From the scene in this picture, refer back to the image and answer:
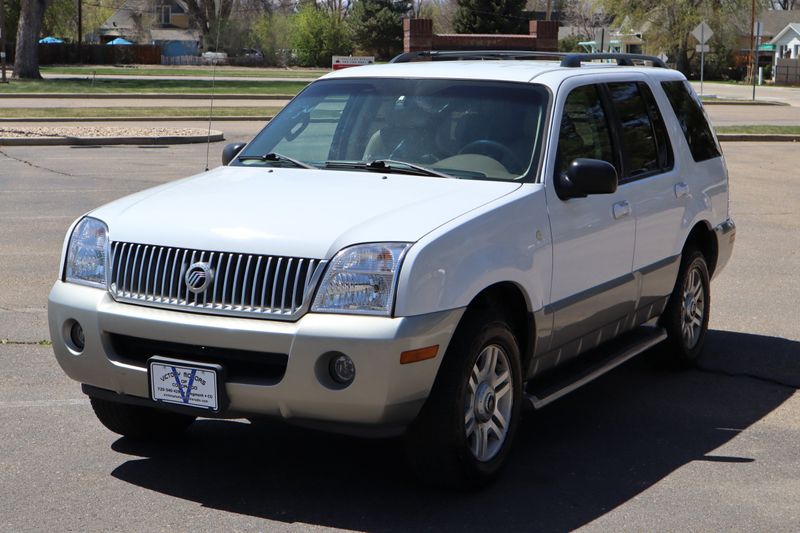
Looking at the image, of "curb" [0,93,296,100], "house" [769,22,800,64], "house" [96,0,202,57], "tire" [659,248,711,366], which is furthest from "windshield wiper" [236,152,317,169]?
"house" [96,0,202,57]

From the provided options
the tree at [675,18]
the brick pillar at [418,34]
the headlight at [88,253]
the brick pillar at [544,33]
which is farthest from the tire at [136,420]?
the tree at [675,18]

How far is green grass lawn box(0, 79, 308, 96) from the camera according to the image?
3928 centimetres

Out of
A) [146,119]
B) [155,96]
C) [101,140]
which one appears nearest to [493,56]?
[101,140]

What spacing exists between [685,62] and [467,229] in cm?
7192

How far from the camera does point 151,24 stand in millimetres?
107000

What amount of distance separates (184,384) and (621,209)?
2.57 m

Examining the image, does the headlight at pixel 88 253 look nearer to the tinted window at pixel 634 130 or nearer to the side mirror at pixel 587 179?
the side mirror at pixel 587 179

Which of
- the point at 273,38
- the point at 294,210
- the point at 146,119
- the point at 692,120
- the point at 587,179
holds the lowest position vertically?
the point at 146,119

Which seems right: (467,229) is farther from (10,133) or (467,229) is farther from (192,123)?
(192,123)

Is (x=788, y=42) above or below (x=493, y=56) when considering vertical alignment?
above

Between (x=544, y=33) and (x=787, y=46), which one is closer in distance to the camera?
(x=544, y=33)

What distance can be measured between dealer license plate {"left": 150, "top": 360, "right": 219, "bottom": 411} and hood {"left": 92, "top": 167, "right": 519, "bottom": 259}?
0.49 meters

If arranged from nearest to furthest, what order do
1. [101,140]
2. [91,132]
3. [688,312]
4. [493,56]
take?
[688,312], [493,56], [101,140], [91,132]

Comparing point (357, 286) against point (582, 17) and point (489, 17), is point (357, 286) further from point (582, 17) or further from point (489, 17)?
point (582, 17)
